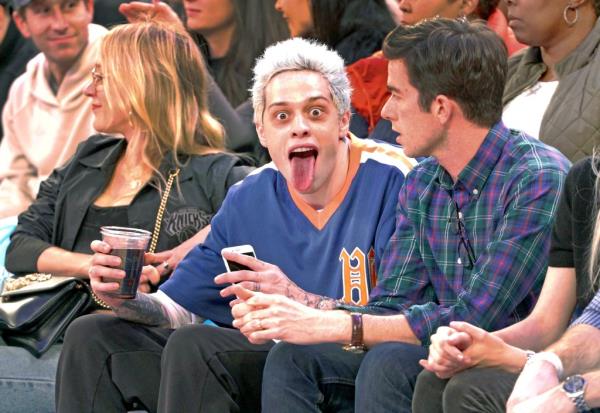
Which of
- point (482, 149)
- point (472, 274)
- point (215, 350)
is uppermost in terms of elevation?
point (482, 149)

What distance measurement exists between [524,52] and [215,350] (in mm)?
1839

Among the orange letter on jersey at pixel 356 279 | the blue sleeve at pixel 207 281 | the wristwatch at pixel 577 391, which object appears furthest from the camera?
the blue sleeve at pixel 207 281

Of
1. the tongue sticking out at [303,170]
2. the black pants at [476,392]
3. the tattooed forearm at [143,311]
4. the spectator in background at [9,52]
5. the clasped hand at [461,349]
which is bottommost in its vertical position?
the tattooed forearm at [143,311]

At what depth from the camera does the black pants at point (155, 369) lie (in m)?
4.01

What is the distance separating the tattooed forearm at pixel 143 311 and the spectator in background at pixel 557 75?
1.44 meters

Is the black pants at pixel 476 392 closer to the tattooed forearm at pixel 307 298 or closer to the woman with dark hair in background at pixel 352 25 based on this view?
the tattooed forearm at pixel 307 298

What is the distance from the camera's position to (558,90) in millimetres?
4648

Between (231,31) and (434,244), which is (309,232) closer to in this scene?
(434,244)

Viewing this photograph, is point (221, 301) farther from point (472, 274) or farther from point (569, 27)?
point (569, 27)

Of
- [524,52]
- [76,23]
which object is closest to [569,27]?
[524,52]

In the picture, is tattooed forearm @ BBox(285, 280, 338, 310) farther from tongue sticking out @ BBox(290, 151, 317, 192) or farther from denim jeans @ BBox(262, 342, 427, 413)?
tongue sticking out @ BBox(290, 151, 317, 192)

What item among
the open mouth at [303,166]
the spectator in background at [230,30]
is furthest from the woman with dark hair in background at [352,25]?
the open mouth at [303,166]

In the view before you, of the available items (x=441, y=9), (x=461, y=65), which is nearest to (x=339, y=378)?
(x=461, y=65)

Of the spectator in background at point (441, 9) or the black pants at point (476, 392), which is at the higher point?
the spectator in background at point (441, 9)
